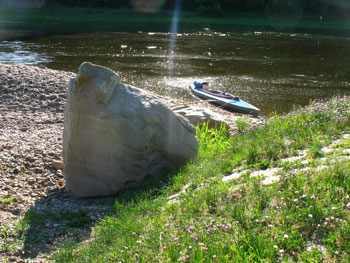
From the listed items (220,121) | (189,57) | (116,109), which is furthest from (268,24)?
(116,109)

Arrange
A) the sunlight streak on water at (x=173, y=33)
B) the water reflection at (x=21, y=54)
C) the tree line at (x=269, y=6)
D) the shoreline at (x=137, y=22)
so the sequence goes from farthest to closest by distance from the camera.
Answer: the tree line at (x=269, y=6)
the shoreline at (x=137, y=22)
the sunlight streak on water at (x=173, y=33)
the water reflection at (x=21, y=54)

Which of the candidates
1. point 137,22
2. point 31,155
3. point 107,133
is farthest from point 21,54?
point 137,22

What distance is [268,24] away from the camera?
37.3m

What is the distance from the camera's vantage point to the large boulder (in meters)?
5.18

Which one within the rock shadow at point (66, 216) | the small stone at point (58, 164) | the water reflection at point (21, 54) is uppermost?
the water reflection at point (21, 54)

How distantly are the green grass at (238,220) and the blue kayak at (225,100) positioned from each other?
6316 mm

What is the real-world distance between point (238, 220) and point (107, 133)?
2316mm

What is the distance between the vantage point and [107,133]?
5.18 metres

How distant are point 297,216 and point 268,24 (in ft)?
120

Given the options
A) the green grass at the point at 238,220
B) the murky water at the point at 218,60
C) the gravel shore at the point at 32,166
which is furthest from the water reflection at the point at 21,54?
the green grass at the point at 238,220

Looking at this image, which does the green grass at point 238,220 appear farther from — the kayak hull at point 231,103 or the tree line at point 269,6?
the tree line at point 269,6

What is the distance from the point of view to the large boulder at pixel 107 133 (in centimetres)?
518

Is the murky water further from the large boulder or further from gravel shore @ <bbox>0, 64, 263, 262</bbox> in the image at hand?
the large boulder

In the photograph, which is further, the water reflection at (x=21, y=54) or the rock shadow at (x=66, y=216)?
the water reflection at (x=21, y=54)
